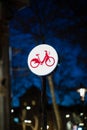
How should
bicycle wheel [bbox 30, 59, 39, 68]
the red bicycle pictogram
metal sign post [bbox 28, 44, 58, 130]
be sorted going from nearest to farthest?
metal sign post [bbox 28, 44, 58, 130]
the red bicycle pictogram
bicycle wheel [bbox 30, 59, 39, 68]

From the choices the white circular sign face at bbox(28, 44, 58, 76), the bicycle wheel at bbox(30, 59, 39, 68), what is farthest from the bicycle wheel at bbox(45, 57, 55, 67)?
the bicycle wheel at bbox(30, 59, 39, 68)

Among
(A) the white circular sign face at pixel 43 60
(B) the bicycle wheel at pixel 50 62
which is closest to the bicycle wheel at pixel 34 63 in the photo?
(A) the white circular sign face at pixel 43 60

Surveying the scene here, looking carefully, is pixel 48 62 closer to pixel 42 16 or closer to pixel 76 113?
pixel 42 16

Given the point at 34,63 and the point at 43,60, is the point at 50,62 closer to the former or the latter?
the point at 43,60

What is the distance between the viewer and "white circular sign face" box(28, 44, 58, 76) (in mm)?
11344

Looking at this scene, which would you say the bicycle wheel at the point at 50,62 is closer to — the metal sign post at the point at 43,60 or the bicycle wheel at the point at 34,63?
the metal sign post at the point at 43,60

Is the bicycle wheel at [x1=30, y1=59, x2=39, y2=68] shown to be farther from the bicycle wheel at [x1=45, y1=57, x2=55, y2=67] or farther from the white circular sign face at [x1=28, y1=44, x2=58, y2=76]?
the bicycle wheel at [x1=45, y1=57, x2=55, y2=67]

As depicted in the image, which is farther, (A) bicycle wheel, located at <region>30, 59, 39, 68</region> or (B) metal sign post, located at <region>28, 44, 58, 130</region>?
(A) bicycle wheel, located at <region>30, 59, 39, 68</region>

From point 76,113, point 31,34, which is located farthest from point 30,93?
point 31,34

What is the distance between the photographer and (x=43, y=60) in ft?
37.8

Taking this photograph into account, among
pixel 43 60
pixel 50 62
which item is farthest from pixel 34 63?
pixel 50 62

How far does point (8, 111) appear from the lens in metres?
13.3

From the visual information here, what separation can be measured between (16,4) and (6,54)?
5.33ft

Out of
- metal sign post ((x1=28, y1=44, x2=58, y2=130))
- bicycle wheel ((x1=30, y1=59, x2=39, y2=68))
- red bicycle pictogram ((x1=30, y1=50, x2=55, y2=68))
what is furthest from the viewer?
bicycle wheel ((x1=30, y1=59, x2=39, y2=68))
